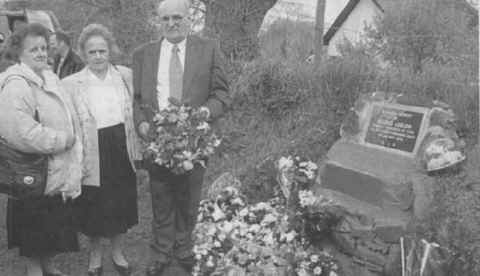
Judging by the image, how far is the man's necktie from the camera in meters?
3.82

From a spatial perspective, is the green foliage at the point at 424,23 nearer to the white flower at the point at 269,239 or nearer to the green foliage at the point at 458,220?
the green foliage at the point at 458,220

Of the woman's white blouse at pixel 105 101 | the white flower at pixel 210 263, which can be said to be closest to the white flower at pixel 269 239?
the white flower at pixel 210 263

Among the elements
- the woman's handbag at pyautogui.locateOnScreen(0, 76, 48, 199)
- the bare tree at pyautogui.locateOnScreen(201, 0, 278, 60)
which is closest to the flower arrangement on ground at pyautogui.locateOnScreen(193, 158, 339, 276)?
the woman's handbag at pyautogui.locateOnScreen(0, 76, 48, 199)

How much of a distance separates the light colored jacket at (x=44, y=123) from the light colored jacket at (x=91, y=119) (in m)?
0.08

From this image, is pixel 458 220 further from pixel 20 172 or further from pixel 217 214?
pixel 20 172

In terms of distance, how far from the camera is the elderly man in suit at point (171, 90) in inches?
149

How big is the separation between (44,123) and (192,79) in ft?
3.38

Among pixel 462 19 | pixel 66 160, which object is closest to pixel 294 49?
pixel 66 160

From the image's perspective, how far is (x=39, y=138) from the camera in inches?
131

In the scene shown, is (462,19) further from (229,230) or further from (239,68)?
(229,230)

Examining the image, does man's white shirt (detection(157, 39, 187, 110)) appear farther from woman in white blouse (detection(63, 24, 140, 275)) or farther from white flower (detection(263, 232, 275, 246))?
white flower (detection(263, 232, 275, 246))

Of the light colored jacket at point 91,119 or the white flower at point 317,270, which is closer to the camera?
the white flower at point 317,270

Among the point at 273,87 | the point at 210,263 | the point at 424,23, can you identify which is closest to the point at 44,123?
the point at 210,263

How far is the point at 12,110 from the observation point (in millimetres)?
3316
